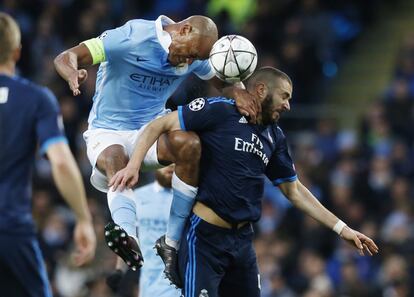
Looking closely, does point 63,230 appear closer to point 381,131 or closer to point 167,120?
point 381,131

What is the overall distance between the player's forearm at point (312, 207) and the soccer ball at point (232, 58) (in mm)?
998

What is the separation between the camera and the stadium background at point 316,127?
14.3 meters

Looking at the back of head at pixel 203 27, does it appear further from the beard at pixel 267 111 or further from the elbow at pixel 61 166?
the elbow at pixel 61 166

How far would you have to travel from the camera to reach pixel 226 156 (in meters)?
8.16

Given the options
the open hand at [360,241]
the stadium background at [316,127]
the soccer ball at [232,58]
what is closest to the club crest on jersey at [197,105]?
the soccer ball at [232,58]

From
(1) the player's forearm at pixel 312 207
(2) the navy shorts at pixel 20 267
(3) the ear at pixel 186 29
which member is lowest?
(1) the player's forearm at pixel 312 207

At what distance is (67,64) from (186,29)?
0.98 metres

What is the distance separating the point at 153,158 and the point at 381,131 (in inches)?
307

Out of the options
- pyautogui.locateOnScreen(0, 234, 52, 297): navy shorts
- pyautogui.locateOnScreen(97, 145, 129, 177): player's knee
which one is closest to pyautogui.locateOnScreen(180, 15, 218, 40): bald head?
pyautogui.locateOnScreen(97, 145, 129, 177): player's knee

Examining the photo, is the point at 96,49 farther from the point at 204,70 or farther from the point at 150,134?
the point at 204,70

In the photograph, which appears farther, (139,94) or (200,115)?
(139,94)

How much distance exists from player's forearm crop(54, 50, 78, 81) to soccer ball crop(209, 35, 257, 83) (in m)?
1.01

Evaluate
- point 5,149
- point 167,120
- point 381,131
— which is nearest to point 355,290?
point 381,131

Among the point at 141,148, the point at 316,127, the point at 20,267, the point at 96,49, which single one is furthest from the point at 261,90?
the point at 316,127
